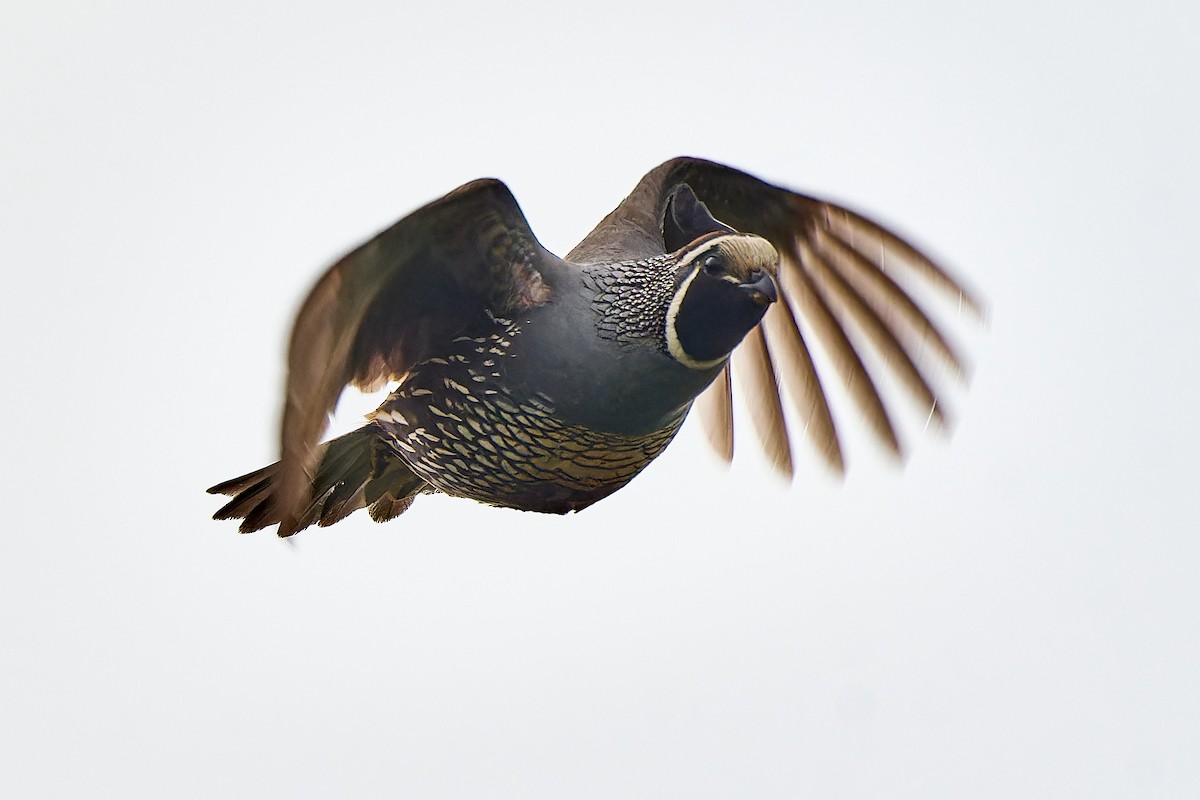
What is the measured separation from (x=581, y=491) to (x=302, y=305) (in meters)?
1.10

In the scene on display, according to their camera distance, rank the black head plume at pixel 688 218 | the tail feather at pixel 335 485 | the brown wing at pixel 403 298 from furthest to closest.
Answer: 1. the tail feather at pixel 335 485
2. the black head plume at pixel 688 218
3. the brown wing at pixel 403 298

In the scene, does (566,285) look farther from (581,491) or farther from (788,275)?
(788,275)

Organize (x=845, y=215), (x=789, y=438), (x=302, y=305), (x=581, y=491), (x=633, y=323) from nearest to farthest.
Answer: (x=302, y=305) → (x=633, y=323) → (x=581, y=491) → (x=845, y=215) → (x=789, y=438)

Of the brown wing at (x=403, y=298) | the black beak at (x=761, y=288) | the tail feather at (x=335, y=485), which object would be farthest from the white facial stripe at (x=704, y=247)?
the tail feather at (x=335, y=485)

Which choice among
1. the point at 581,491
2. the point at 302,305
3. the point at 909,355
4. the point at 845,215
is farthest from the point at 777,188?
the point at 302,305

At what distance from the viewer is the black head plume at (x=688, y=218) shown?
16.1ft

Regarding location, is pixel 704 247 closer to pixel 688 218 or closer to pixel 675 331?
pixel 675 331

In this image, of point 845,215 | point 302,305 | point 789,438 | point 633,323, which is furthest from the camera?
point 789,438

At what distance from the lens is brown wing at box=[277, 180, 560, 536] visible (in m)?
4.30

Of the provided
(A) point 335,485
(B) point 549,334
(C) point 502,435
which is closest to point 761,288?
(B) point 549,334

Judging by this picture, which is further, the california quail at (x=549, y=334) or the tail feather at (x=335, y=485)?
the tail feather at (x=335, y=485)

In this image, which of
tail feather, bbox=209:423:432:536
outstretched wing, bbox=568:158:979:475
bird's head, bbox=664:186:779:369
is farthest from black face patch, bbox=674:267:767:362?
tail feather, bbox=209:423:432:536

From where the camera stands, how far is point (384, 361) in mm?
4777

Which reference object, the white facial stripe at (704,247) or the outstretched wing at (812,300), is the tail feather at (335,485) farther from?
the white facial stripe at (704,247)
